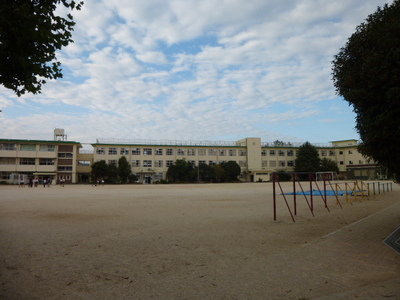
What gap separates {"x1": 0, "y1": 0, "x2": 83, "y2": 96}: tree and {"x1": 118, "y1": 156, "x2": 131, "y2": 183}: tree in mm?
64184

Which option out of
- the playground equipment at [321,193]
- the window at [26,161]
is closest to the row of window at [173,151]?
the window at [26,161]

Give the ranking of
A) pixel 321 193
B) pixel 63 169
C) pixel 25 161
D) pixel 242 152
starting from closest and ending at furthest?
pixel 321 193, pixel 25 161, pixel 63 169, pixel 242 152

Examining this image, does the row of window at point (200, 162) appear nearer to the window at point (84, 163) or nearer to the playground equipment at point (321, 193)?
the window at point (84, 163)

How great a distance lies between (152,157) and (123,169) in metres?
10.7

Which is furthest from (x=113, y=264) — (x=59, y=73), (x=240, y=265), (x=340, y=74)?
(x=340, y=74)

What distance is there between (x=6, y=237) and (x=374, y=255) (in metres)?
9.28

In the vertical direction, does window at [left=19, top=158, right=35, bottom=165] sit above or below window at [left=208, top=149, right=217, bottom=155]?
below

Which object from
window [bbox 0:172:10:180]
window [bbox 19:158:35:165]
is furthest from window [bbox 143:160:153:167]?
window [bbox 0:172:10:180]

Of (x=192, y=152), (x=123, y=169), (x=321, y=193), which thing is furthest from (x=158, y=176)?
(x=321, y=193)

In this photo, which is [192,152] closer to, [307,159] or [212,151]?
[212,151]

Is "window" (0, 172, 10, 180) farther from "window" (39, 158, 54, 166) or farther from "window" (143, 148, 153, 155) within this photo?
"window" (143, 148, 153, 155)

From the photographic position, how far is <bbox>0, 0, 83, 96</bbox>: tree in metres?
4.78

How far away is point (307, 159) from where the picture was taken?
81.9 meters

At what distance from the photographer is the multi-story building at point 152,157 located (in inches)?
2594
